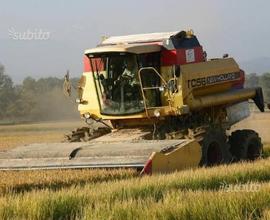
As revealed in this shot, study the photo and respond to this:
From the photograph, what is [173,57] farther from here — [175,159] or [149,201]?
[149,201]

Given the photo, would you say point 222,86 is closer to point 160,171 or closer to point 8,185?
point 160,171

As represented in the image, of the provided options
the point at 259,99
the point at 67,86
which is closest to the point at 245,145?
the point at 259,99

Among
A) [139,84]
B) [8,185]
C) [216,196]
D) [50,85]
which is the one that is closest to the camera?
[216,196]

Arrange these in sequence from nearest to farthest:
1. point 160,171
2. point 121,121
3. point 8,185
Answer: point 8,185
point 160,171
point 121,121

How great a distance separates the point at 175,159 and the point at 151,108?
1715 mm

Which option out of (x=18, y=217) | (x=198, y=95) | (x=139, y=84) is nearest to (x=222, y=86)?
(x=198, y=95)

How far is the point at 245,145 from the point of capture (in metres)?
13.3

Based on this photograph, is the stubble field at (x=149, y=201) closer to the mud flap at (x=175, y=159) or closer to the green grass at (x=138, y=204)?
the green grass at (x=138, y=204)

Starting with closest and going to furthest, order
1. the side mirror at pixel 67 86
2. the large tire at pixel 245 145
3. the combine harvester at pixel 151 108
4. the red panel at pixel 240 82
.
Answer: the combine harvester at pixel 151 108
the side mirror at pixel 67 86
the large tire at pixel 245 145
the red panel at pixel 240 82

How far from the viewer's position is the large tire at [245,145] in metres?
13.3

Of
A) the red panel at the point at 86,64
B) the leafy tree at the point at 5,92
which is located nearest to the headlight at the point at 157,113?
the red panel at the point at 86,64

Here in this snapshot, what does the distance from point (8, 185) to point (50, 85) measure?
2308 inches

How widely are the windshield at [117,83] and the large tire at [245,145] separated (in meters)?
2.46

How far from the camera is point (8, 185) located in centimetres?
866
